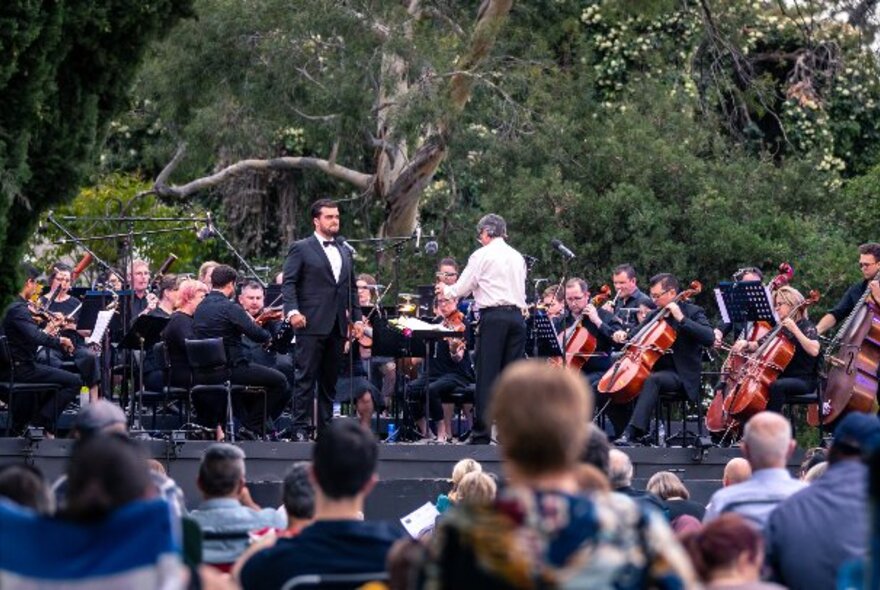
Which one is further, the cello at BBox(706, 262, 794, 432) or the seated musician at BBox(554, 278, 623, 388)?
the seated musician at BBox(554, 278, 623, 388)

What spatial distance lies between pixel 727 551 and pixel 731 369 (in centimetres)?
1049

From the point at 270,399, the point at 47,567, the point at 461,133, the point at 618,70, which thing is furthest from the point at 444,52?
the point at 47,567

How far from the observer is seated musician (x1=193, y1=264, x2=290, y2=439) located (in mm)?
15438

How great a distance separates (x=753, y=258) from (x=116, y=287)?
8.67m

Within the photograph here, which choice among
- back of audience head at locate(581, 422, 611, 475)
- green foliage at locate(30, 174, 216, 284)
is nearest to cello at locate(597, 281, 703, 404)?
back of audience head at locate(581, 422, 611, 475)

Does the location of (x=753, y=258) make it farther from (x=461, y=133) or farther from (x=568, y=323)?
(x=568, y=323)

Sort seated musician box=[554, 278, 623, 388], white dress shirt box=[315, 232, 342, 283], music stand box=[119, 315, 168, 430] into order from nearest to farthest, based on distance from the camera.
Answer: music stand box=[119, 315, 168, 430] < white dress shirt box=[315, 232, 342, 283] < seated musician box=[554, 278, 623, 388]

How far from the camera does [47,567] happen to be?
183 inches

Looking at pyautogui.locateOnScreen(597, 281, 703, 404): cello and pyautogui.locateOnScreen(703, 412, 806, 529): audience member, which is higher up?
pyautogui.locateOnScreen(703, 412, 806, 529): audience member

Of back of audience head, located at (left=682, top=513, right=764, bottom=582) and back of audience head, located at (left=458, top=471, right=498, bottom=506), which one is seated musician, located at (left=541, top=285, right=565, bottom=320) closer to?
back of audience head, located at (left=458, top=471, right=498, bottom=506)

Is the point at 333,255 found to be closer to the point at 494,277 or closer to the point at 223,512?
the point at 494,277

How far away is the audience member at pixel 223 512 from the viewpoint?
294 inches

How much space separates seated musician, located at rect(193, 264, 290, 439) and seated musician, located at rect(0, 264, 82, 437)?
122 cm

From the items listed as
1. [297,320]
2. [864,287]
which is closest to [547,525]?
[297,320]
